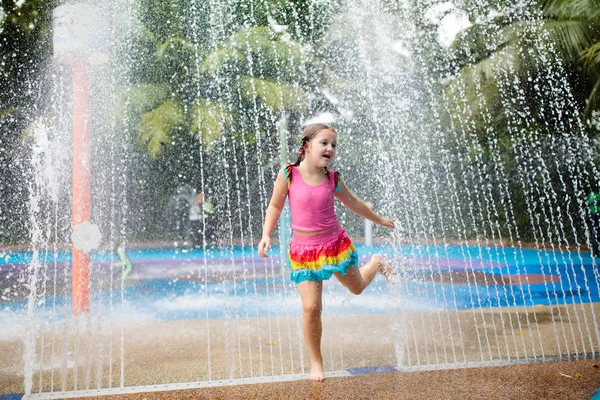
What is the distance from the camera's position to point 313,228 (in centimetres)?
278

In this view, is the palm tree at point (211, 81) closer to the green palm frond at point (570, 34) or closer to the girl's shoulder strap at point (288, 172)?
the green palm frond at point (570, 34)

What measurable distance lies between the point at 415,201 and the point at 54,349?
1293 cm

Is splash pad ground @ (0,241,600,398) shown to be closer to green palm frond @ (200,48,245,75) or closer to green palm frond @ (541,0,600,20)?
green palm frond @ (541,0,600,20)

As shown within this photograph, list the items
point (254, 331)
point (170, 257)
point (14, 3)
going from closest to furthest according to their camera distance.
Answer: point (254, 331) → point (14, 3) → point (170, 257)

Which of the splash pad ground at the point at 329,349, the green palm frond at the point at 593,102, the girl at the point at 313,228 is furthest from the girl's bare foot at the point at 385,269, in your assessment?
the green palm frond at the point at 593,102

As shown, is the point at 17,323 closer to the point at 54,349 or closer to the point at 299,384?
the point at 54,349

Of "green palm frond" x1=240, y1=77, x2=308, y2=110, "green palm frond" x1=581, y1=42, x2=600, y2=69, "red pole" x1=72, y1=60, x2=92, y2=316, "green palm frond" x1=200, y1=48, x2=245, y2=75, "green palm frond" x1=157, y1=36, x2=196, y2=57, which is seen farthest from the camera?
"green palm frond" x1=157, y1=36, x2=196, y2=57

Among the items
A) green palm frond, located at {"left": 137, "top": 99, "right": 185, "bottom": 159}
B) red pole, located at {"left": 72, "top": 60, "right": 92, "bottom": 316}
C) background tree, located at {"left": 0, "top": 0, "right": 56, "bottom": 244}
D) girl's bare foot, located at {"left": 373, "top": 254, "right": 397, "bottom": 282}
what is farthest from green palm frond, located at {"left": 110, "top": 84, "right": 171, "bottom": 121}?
girl's bare foot, located at {"left": 373, "top": 254, "right": 397, "bottom": 282}

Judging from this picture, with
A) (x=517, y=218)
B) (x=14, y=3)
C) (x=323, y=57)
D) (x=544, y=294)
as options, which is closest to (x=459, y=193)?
(x=517, y=218)

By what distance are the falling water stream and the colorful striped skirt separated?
2990 millimetres

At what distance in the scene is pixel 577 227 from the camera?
1585cm

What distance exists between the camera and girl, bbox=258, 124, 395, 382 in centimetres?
274

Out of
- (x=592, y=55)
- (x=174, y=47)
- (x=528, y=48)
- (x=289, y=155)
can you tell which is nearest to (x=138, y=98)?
(x=174, y=47)

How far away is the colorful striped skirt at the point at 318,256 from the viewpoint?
2.74 meters
